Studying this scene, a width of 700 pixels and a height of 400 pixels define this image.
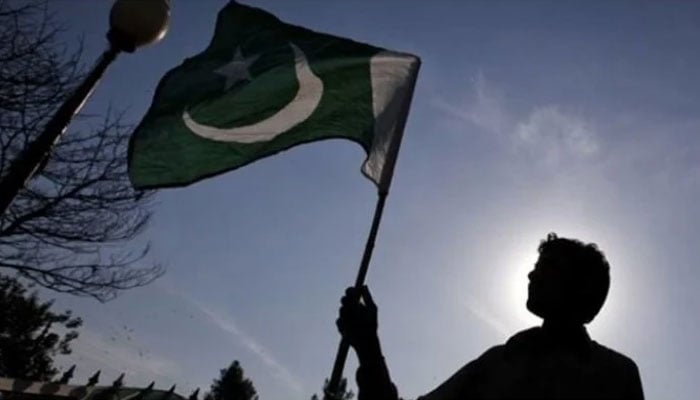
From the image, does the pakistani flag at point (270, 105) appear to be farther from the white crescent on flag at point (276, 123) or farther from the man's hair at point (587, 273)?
the man's hair at point (587, 273)

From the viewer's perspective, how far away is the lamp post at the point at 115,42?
4.43 metres

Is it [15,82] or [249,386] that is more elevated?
[249,386]

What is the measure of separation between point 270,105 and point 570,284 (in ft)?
8.01

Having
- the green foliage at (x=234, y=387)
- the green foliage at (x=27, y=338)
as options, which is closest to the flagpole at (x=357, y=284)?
the green foliage at (x=27, y=338)

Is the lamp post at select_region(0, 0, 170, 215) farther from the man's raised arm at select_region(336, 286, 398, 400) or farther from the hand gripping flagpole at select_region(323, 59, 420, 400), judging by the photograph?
the man's raised arm at select_region(336, 286, 398, 400)

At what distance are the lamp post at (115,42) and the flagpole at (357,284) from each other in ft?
8.61

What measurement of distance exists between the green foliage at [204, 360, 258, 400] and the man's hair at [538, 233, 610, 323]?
55.8 metres

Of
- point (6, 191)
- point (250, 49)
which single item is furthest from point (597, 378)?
point (6, 191)

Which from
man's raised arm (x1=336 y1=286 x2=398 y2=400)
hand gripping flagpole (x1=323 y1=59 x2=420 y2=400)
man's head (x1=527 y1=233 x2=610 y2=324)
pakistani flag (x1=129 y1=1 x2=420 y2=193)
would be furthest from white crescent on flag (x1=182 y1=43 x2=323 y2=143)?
man's head (x1=527 y1=233 x2=610 y2=324)

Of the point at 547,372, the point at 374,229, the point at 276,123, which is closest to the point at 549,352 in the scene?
the point at 547,372

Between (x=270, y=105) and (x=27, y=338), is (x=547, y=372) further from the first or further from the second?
(x=27, y=338)

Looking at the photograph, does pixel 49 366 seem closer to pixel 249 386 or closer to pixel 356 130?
pixel 249 386

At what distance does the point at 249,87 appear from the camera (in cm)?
434

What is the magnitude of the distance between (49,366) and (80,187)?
2836cm
